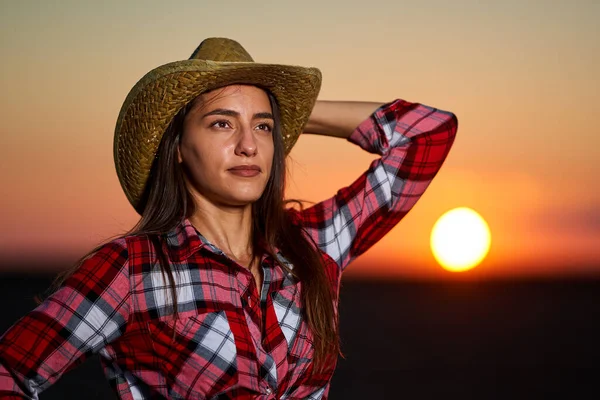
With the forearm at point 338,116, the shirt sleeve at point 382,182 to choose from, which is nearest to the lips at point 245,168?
the shirt sleeve at point 382,182

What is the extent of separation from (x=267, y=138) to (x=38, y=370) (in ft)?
2.73

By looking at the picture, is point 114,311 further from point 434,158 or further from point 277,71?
point 434,158

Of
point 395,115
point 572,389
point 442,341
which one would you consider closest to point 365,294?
point 442,341

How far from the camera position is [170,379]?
2.29 metres

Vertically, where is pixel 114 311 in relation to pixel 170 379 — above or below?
above

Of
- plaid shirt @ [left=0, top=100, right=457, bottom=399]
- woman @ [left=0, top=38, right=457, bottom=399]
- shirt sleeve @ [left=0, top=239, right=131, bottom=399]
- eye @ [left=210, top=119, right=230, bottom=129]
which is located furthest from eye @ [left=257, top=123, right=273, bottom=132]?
shirt sleeve @ [left=0, top=239, right=131, bottom=399]

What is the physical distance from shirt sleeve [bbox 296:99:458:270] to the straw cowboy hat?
10.2 inches

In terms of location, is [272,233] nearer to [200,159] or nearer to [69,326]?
[200,159]

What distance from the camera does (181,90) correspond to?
2.39 meters

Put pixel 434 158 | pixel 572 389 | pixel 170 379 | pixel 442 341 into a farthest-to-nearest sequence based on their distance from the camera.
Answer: pixel 442 341 < pixel 572 389 < pixel 434 158 < pixel 170 379

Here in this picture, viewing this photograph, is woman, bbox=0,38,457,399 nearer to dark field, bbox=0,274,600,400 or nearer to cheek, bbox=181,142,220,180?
cheek, bbox=181,142,220,180

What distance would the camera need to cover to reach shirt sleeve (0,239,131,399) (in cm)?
209

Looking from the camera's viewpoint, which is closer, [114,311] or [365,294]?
[114,311]

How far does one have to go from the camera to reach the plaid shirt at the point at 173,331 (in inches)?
84.0
